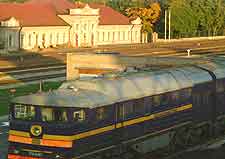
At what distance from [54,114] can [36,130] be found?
744 millimetres

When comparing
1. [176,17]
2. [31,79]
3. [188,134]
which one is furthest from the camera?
[176,17]

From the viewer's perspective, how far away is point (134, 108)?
65.4ft

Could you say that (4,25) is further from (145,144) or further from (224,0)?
(224,0)

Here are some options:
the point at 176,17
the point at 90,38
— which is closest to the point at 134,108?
the point at 90,38

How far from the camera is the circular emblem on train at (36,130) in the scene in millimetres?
17422

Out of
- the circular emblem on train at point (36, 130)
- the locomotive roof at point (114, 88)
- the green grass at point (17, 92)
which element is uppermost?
the locomotive roof at point (114, 88)

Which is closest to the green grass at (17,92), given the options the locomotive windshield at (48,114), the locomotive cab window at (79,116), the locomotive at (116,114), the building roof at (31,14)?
the locomotive at (116,114)

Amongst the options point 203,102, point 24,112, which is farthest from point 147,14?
point 24,112

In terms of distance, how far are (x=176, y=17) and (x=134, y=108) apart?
110843mm

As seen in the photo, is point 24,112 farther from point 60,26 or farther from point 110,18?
point 110,18

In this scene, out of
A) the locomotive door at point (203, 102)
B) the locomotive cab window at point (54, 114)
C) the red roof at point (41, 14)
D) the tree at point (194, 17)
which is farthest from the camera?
the tree at point (194, 17)

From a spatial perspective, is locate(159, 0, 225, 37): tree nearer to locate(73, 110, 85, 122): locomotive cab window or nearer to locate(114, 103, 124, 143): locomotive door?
locate(114, 103, 124, 143): locomotive door

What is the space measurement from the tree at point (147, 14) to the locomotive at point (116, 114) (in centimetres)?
9929

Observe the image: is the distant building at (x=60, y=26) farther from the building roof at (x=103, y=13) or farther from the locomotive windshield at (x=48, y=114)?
the locomotive windshield at (x=48, y=114)
